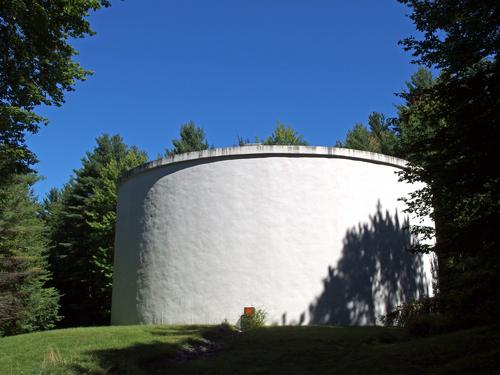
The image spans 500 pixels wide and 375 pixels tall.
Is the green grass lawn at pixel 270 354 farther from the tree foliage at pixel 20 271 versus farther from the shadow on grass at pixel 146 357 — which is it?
the tree foliage at pixel 20 271

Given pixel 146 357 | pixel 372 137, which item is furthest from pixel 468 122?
pixel 372 137

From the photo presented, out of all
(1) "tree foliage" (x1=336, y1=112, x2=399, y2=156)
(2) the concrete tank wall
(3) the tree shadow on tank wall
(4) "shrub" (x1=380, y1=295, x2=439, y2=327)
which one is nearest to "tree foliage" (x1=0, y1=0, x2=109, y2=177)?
(2) the concrete tank wall

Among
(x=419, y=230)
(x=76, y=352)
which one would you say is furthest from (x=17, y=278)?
(x=419, y=230)

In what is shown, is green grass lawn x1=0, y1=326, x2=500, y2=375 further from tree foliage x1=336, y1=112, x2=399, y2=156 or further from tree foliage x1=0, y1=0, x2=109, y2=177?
tree foliage x1=336, y1=112, x2=399, y2=156

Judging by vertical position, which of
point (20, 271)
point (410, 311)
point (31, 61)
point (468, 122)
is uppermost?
point (31, 61)

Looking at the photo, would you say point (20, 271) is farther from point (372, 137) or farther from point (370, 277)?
point (372, 137)

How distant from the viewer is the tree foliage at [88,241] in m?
31.9

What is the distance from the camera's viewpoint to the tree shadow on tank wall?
48.8 feet

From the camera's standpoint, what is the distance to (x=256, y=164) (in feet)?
51.3

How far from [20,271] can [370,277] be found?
20.9 m

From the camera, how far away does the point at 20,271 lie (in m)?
27.4

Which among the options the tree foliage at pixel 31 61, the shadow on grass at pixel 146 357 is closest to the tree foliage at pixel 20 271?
the tree foliage at pixel 31 61

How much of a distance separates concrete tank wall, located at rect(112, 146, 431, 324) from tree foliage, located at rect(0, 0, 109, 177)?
4207 mm

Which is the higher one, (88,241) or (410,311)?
(88,241)
